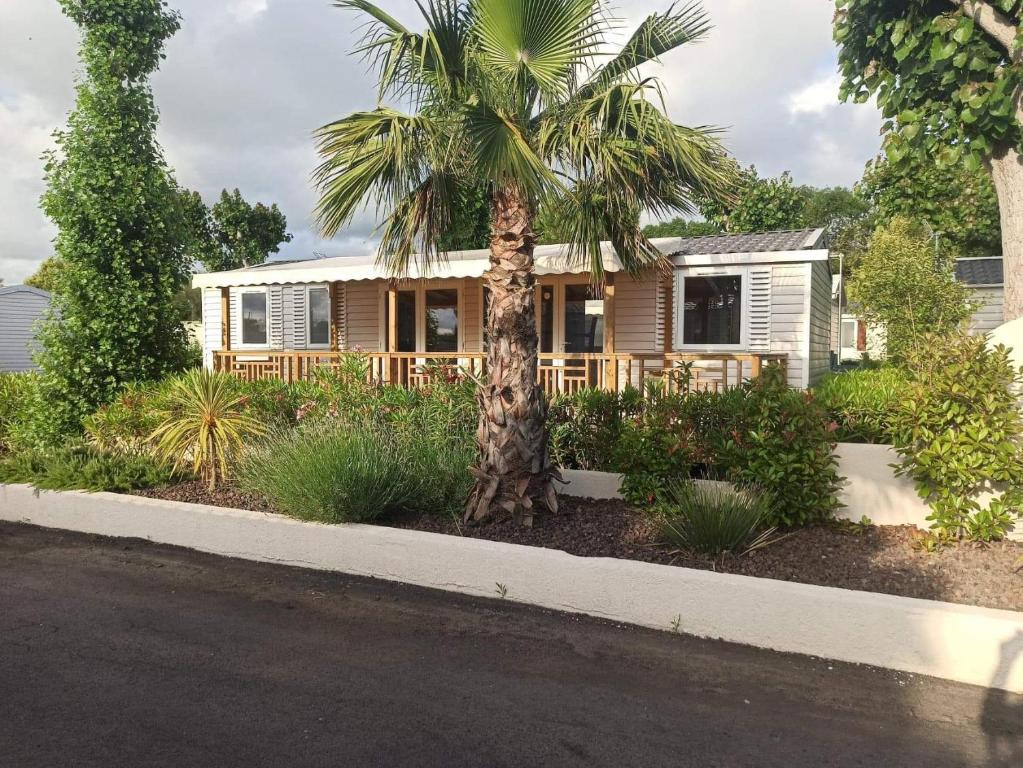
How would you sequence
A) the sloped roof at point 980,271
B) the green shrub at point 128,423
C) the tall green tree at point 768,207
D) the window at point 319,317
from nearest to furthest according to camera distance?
1. the green shrub at point 128,423
2. the window at point 319,317
3. the tall green tree at point 768,207
4. the sloped roof at point 980,271

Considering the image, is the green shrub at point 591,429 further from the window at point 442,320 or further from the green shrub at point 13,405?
the green shrub at point 13,405

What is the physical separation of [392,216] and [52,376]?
484 cm

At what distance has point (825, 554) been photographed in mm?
4938

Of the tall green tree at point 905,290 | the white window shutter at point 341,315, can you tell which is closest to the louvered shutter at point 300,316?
the white window shutter at point 341,315

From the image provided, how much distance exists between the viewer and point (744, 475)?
542cm

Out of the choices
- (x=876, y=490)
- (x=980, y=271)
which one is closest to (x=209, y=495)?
(x=876, y=490)

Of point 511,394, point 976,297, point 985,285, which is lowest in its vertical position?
point 511,394

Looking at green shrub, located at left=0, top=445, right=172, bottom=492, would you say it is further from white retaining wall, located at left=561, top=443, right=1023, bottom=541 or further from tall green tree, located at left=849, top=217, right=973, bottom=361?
tall green tree, located at left=849, top=217, right=973, bottom=361

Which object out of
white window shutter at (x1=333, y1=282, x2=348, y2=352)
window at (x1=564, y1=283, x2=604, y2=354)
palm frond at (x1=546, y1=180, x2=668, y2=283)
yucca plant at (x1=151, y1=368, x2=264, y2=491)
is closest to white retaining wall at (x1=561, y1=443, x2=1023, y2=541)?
palm frond at (x1=546, y1=180, x2=668, y2=283)

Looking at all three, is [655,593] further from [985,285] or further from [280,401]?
[985,285]

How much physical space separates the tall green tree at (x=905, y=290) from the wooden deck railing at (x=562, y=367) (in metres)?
6.43

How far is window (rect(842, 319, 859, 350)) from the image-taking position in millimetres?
30691

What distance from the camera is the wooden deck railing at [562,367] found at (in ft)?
26.0

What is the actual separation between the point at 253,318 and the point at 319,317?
180 cm
